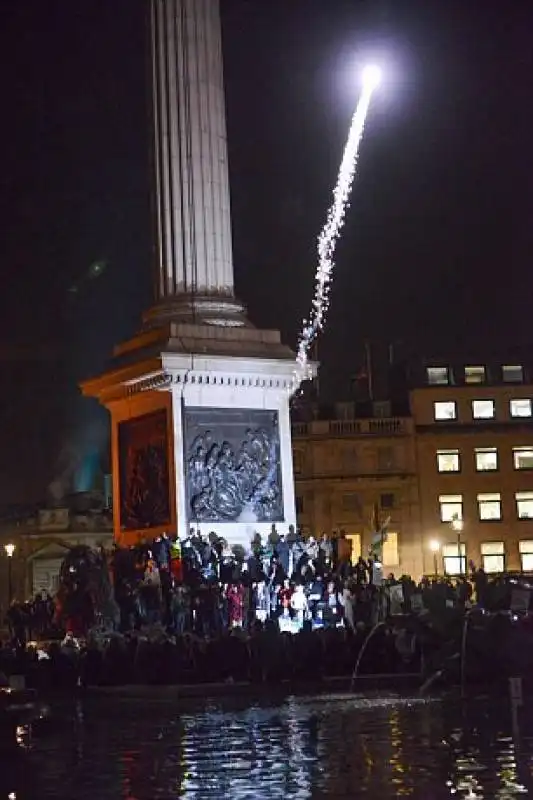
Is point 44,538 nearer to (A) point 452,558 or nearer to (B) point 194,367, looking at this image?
(A) point 452,558

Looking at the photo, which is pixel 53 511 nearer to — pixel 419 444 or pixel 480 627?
pixel 419 444

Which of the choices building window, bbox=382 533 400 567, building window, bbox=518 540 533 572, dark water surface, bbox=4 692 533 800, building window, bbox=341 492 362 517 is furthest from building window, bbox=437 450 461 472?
dark water surface, bbox=4 692 533 800

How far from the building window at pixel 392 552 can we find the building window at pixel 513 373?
37.5ft

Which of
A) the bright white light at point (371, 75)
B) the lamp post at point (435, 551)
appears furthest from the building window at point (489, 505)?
the bright white light at point (371, 75)

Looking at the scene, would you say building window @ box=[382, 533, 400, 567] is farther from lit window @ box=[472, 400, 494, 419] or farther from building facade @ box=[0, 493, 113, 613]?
building facade @ box=[0, 493, 113, 613]

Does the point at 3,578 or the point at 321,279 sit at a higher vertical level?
the point at 321,279

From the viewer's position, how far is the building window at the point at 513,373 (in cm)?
8300

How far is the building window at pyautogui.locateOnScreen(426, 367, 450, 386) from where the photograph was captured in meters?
81.6

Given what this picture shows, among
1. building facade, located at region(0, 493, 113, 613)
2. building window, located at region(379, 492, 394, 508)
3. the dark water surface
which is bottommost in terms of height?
the dark water surface

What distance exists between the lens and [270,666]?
24.2 m

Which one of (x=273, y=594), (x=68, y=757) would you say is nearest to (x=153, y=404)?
(x=273, y=594)

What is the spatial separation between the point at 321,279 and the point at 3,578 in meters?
31.8

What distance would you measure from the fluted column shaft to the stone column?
0.02 metres

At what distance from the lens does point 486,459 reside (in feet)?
266
